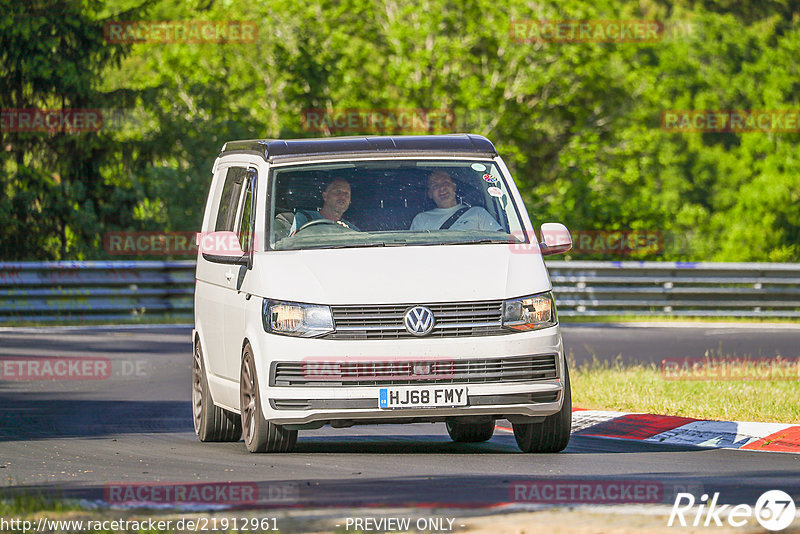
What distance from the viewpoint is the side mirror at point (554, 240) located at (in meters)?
10.5

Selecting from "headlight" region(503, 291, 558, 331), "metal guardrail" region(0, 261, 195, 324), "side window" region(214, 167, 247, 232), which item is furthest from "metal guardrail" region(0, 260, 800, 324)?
"headlight" region(503, 291, 558, 331)

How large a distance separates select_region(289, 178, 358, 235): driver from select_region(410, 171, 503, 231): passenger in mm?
478

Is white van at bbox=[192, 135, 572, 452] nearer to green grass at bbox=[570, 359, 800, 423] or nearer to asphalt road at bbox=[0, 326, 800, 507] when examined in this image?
asphalt road at bbox=[0, 326, 800, 507]

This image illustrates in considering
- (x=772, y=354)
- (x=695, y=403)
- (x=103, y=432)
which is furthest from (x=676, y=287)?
(x=103, y=432)

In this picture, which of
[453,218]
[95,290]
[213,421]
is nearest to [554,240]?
[453,218]

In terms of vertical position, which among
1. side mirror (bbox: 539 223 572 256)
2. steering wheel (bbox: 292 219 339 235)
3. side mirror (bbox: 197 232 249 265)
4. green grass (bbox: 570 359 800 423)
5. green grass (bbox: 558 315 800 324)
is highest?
steering wheel (bbox: 292 219 339 235)

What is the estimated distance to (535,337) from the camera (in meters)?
9.77

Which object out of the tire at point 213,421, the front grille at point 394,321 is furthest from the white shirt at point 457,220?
the tire at point 213,421

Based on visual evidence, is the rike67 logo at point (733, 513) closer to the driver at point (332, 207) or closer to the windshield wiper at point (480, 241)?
the windshield wiper at point (480, 241)

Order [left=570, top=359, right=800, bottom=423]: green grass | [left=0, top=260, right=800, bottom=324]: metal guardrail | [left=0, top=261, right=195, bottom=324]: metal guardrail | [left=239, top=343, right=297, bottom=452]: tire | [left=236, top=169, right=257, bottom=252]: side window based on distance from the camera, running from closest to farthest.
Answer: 1. [left=239, top=343, right=297, bottom=452]: tire
2. [left=236, top=169, right=257, bottom=252]: side window
3. [left=570, top=359, right=800, bottom=423]: green grass
4. [left=0, top=261, right=195, bottom=324]: metal guardrail
5. [left=0, top=260, right=800, bottom=324]: metal guardrail

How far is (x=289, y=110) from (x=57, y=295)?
61.6ft

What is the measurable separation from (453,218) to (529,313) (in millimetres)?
1100

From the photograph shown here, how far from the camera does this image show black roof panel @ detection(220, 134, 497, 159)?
35.7ft

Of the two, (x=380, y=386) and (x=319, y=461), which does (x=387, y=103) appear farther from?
(x=380, y=386)
